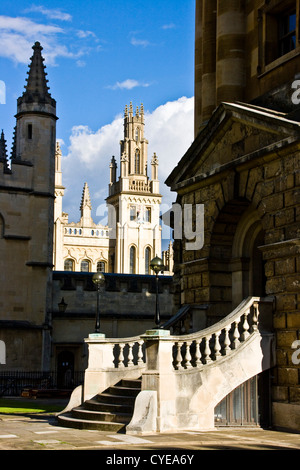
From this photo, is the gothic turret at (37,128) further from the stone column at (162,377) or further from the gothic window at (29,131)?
the stone column at (162,377)

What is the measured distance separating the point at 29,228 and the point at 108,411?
22.2 metres

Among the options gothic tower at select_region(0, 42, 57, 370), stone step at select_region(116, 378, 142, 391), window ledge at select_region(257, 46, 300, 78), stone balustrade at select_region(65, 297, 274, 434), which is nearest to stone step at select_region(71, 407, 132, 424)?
stone balustrade at select_region(65, 297, 274, 434)

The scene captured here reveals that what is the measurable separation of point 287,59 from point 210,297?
20.0 feet

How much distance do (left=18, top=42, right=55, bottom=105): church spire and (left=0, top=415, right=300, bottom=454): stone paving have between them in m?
25.7

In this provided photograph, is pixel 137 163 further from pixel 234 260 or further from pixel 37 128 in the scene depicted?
pixel 234 260

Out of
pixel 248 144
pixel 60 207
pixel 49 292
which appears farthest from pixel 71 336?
pixel 60 207

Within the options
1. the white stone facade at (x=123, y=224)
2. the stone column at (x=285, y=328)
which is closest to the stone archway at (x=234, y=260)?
the stone column at (x=285, y=328)

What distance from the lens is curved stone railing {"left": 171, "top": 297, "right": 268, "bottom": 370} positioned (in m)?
15.8

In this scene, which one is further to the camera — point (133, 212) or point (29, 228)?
point (133, 212)

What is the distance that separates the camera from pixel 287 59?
1828 cm

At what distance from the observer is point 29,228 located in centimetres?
3772

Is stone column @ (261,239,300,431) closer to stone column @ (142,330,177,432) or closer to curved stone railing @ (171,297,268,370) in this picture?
curved stone railing @ (171,297,268,370)

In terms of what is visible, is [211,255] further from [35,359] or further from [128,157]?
[128,157]

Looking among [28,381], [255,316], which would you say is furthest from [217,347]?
[28,381]
